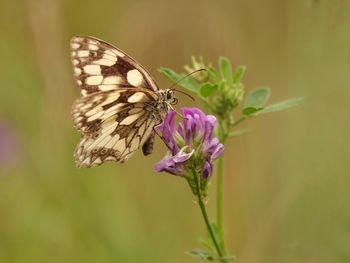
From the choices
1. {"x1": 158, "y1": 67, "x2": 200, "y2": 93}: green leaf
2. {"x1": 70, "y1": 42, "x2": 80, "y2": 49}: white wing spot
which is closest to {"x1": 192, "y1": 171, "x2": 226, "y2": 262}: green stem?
{"x1": 158, "y1": 67, "x2": 200, "y2": 93}: green leaf

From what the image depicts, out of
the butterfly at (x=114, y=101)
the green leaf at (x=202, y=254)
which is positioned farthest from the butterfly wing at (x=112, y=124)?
the green leaf at (x=202, y=254)

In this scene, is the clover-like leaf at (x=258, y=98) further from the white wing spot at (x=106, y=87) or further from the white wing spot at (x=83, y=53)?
the white wing spot at (x=83, y=53)

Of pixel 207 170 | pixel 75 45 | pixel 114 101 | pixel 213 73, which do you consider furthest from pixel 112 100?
pixel 207 170

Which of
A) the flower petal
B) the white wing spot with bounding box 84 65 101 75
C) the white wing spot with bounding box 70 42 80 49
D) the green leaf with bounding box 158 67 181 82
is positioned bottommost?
the flower petal

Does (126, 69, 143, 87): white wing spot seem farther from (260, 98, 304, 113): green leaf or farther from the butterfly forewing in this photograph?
(260, 98, 304, 113): green leaf

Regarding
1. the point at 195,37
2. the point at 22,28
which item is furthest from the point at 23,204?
the point at 195,37

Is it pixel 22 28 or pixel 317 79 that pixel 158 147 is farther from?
pixel 317 79

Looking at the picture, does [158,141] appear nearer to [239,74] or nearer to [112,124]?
[112,124]
